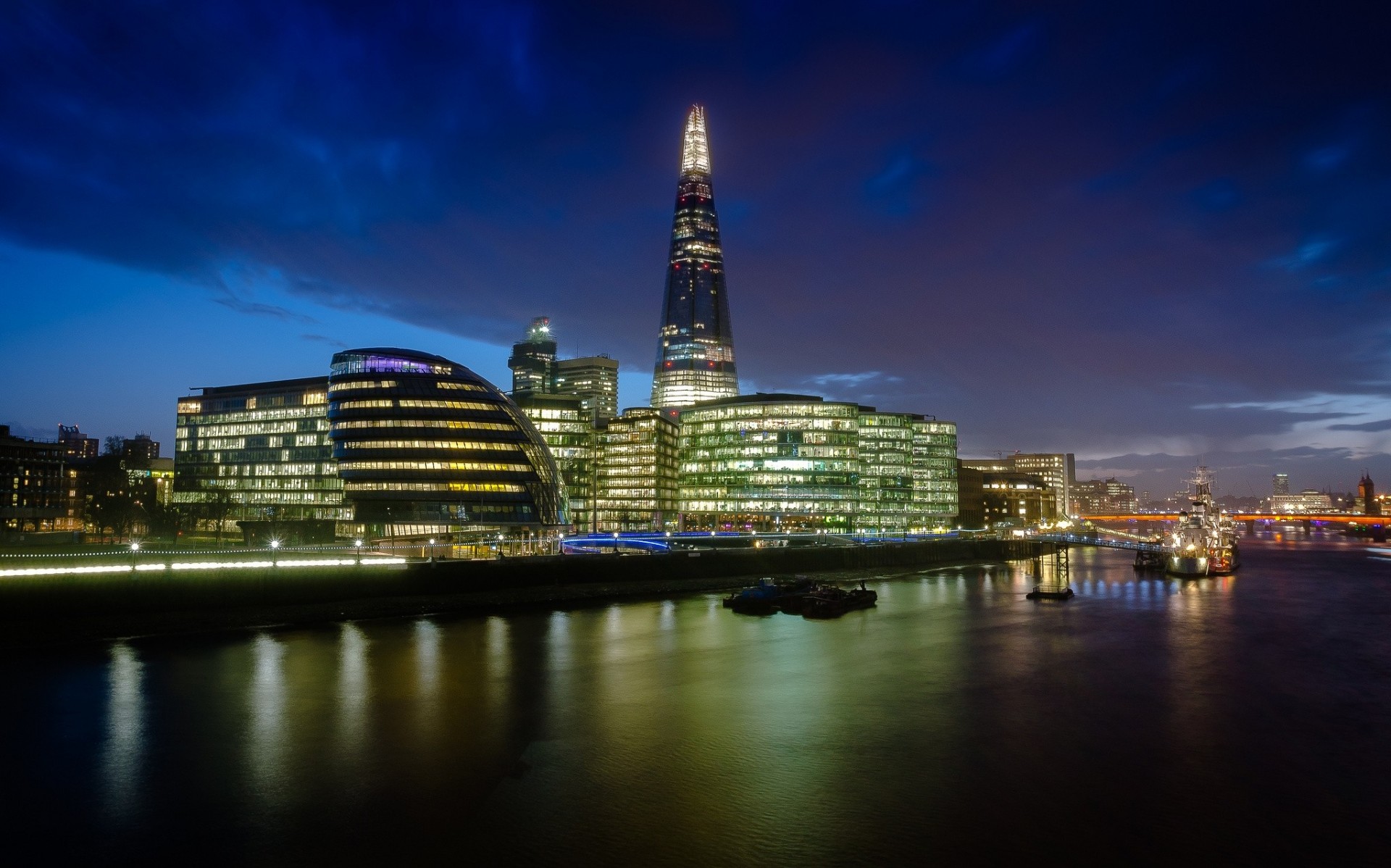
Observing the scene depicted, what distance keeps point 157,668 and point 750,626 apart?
32892mm

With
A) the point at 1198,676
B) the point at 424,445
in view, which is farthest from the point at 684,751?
the point at 424,445

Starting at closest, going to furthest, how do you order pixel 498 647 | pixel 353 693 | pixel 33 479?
pixel 353 693 < pixel 498 647 < pixel 33 479

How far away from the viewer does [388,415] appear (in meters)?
113

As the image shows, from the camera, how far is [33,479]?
165 m

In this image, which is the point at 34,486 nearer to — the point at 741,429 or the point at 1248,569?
the point at 741,429

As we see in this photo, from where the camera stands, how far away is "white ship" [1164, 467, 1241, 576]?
110562mm

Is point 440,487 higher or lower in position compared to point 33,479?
lower

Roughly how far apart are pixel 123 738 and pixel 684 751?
16778 mm

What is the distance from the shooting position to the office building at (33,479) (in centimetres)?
15488

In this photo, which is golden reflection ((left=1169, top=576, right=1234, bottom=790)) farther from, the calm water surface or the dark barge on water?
the dark barge on water

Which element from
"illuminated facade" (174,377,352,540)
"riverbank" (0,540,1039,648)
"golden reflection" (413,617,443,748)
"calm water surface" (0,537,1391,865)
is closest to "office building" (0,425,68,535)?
"illuminated facade" (174,377,352,540)

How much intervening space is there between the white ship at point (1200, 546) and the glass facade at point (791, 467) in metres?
69.4

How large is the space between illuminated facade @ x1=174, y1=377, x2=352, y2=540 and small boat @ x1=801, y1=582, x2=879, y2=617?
307ft

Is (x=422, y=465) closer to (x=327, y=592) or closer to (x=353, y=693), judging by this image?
(x=327, y=592)
